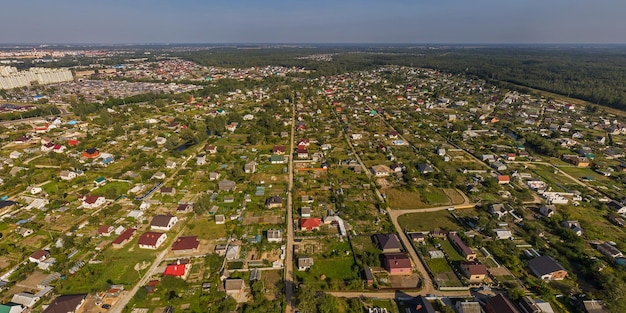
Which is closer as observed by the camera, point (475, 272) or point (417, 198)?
point (475, 272)

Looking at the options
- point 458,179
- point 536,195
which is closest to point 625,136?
point 536,195

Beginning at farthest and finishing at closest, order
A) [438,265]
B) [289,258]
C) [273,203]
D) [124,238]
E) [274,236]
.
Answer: [273,203] < [274,236] < [124,238] < [289,258] < [438,265]

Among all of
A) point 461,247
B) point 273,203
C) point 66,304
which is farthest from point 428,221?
point 66,304

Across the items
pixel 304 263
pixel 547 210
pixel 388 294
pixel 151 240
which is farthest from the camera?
pixel 547 210

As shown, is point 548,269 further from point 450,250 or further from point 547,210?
point 547,210

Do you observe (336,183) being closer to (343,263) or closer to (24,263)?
(343,263)

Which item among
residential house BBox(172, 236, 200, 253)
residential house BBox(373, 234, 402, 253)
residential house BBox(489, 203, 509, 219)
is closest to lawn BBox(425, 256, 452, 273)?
residential house BBox(373, 234, 402, 253)

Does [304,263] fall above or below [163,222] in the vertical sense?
below
